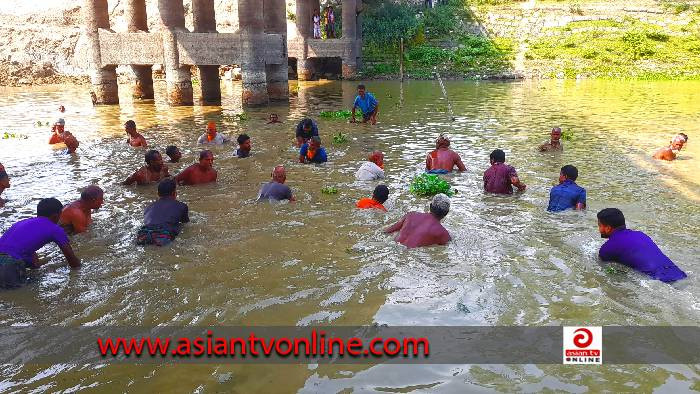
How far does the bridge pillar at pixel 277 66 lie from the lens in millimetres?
24469

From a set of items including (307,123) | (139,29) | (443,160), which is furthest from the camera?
(139,29)

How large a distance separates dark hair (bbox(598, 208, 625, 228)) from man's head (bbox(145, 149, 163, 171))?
27.1 feet

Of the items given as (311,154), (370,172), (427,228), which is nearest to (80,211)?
(427,228)

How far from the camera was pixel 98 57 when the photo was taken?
75.2ft

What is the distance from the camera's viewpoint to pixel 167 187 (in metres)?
8.34

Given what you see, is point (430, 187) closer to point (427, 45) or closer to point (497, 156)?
point (497, 156)

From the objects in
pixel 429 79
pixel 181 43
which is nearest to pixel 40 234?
pixel 181 43

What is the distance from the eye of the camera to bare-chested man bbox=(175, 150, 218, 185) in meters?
10.9

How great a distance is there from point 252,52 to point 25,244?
54.3 feet

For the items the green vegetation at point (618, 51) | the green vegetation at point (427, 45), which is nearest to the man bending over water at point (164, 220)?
the green vegetation at point (427, 45)

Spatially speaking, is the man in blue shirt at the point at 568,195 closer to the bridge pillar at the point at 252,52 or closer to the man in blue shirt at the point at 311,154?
the man in blue shirt at the point at 311,154

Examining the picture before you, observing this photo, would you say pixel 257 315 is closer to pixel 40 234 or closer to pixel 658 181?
pixel 40 234

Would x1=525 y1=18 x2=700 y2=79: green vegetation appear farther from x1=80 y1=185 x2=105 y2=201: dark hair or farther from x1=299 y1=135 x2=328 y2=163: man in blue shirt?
x1=80 y1=185 x2=105 y2=201: dark hair

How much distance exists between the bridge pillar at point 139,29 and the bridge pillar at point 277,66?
18.4ft
